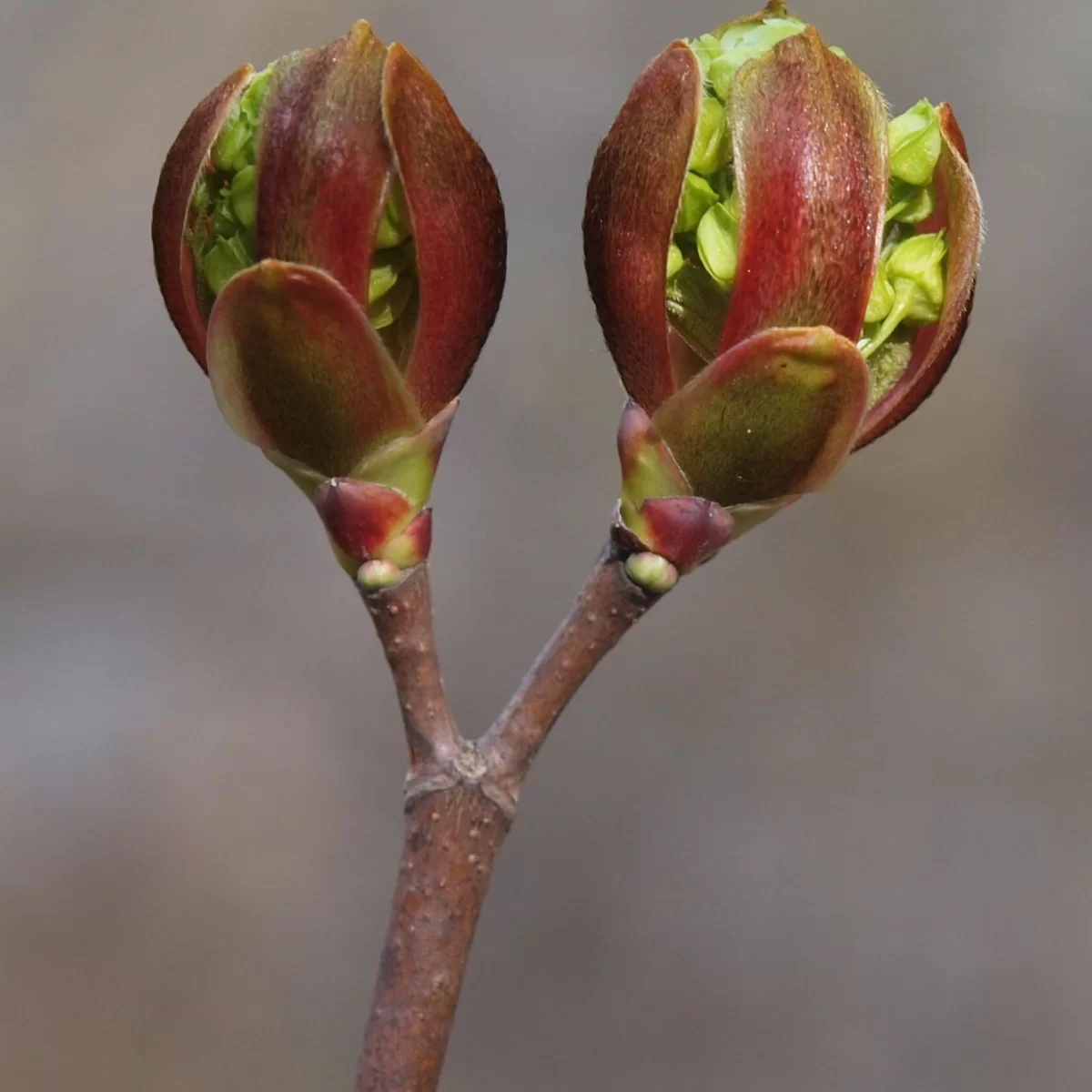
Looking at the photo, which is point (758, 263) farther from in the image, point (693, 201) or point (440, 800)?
point (440, 800)

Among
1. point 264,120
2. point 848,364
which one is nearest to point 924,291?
point 848,364

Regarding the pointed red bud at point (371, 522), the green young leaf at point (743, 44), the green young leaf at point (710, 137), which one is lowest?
the pointed red bud at point (371, 522)

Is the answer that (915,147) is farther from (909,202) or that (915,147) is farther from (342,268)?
(342,268)

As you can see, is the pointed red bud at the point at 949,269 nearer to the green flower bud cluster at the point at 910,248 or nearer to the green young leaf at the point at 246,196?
the green flower bud cluster at the point at 910,248

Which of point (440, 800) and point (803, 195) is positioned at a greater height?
point (803, 195)

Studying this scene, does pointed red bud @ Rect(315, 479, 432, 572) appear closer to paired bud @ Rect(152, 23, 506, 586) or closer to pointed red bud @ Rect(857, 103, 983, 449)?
paired bud @ Rect(152, 23, 506, 586)

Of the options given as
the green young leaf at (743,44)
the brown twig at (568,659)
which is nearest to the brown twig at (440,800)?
the brown twig at (568,659)

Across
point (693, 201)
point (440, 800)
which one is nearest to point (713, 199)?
point (693, 201)
